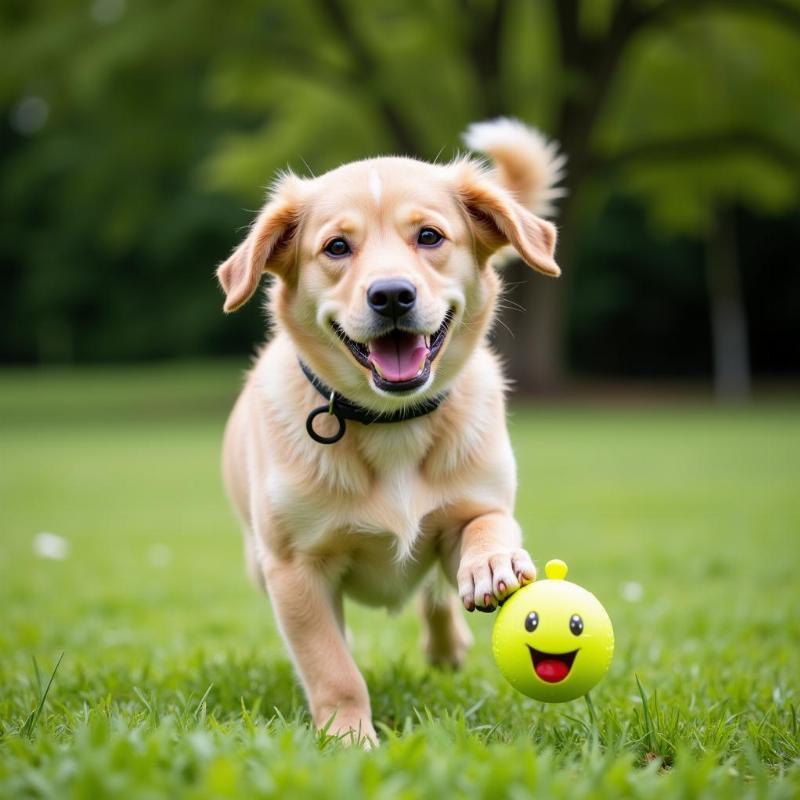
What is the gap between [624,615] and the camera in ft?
15.6

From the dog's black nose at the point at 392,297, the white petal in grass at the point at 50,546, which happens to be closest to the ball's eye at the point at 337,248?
the dog's black nose at the point at 392,297

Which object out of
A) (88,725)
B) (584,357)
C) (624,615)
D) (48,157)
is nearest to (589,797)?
(88,725)

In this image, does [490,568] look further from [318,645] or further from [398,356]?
[398,356]

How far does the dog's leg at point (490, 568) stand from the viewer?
2619mm

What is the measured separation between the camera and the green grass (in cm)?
191

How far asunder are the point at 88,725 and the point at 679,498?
7561 millimetres

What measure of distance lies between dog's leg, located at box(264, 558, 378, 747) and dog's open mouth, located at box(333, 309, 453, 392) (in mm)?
623

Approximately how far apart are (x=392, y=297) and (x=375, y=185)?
0.49m

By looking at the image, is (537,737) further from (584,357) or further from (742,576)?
(584,357)

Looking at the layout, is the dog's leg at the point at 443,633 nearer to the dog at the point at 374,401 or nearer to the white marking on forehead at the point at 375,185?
the dog at the point at 374,401

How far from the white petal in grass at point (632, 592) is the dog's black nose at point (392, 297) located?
282 centimetres

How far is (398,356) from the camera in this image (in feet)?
9.91

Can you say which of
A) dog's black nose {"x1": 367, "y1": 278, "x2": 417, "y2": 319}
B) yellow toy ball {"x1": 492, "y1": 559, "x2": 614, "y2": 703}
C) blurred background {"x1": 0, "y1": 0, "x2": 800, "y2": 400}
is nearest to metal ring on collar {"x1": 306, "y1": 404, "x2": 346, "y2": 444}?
dog's black nose {"x1": 367, "y1": 278, "x2": 417, "y2": 319}

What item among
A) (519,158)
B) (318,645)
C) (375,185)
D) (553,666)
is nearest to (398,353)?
(375,185)
